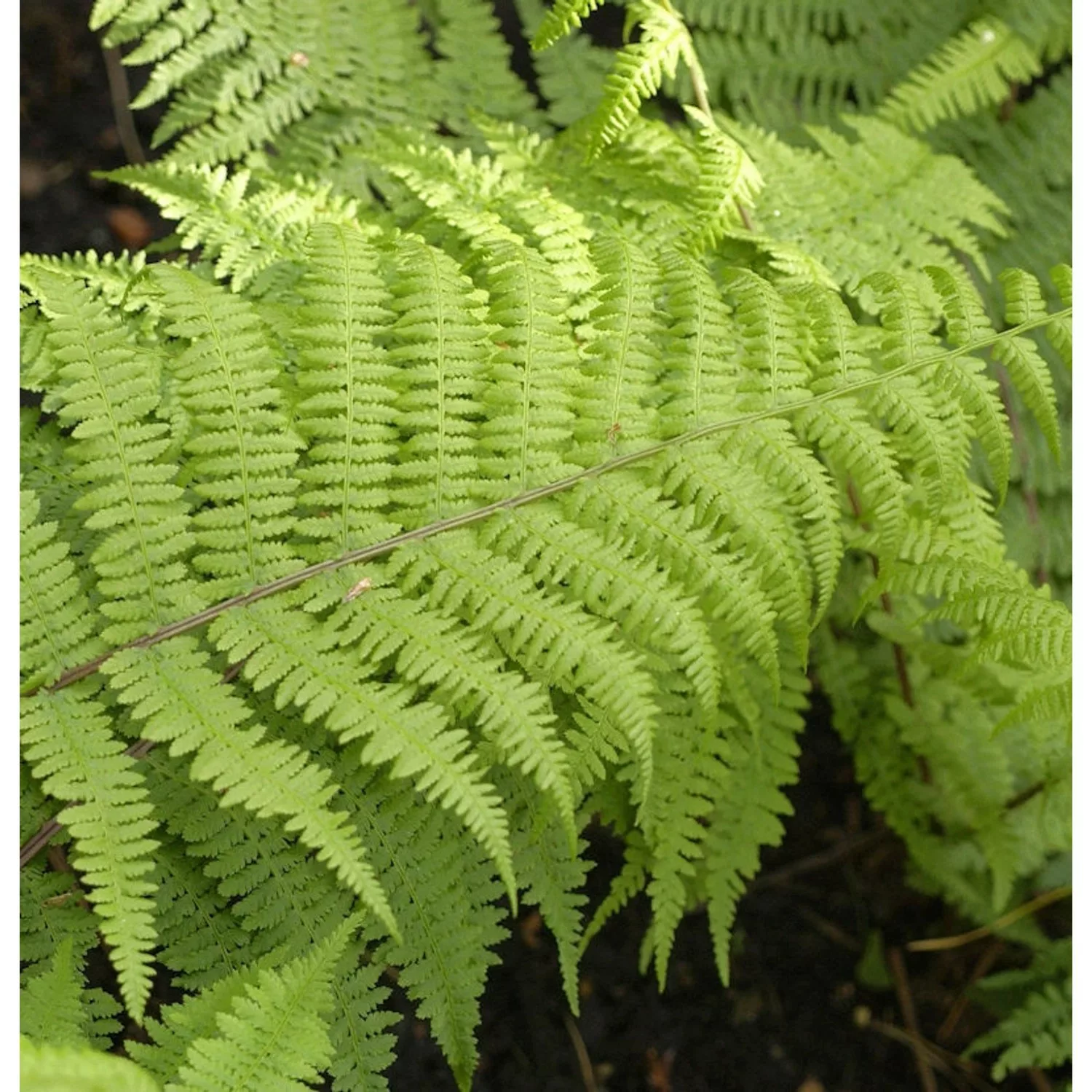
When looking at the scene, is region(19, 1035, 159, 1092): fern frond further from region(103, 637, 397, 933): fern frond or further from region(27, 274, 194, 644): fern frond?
region(27, 274, 194, 644): fern frond

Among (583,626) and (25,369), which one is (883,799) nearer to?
(583,626)

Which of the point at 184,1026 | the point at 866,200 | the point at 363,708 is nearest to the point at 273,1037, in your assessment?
the point at 184,1026

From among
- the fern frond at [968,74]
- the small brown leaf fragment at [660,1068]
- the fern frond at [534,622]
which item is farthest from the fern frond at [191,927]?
the fern frond at [968,74]

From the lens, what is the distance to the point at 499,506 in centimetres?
156

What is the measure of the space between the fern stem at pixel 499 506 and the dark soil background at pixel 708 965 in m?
1.38

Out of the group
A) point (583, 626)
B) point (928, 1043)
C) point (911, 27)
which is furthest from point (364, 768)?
point (911, 27)

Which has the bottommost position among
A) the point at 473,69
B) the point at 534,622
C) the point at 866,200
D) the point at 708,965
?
the point at 708,965

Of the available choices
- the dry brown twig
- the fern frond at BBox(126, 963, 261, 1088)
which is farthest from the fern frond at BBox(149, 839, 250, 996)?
the dry brown twig

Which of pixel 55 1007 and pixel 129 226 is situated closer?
pixel 55 1007

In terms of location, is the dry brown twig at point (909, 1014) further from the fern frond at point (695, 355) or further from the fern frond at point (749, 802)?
the fern frond at point (695, 355)

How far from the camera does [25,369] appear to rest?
163cm

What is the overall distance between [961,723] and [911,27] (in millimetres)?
1751

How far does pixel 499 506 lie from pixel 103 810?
67 centimetres

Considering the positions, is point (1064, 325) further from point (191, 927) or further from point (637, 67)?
point (191, 927)
